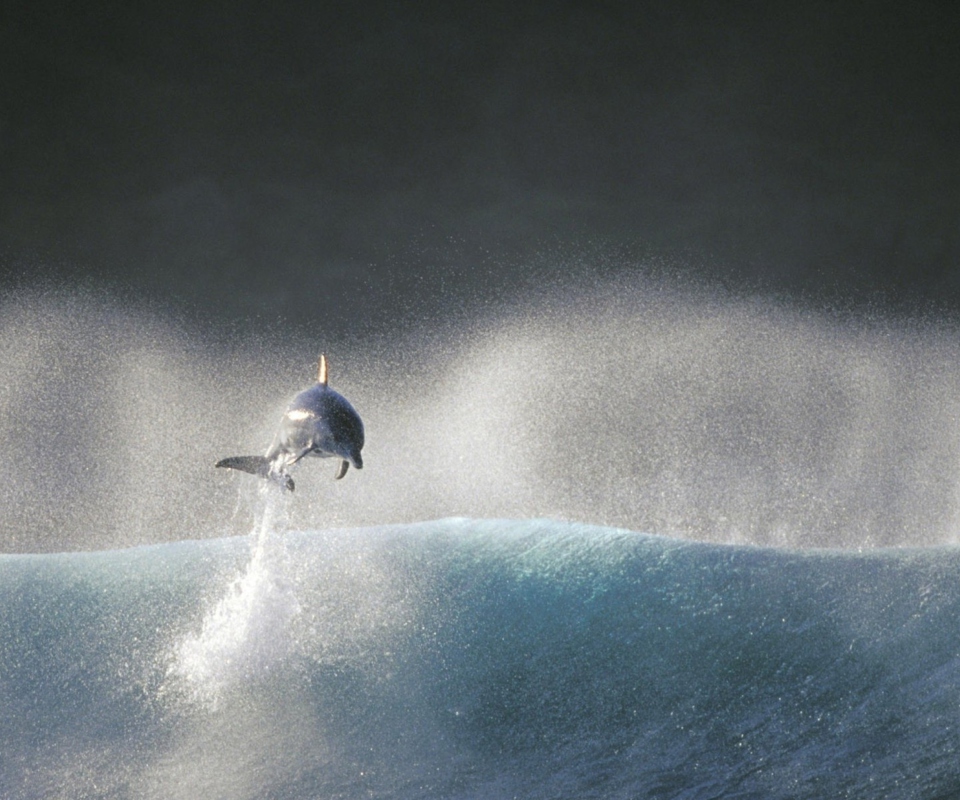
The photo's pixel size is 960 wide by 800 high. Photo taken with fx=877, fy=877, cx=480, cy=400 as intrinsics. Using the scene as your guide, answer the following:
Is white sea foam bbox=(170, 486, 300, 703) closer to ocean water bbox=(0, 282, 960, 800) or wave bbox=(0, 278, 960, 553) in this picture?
ocean water bbox=(0, 282, 960, 800)

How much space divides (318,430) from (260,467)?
2.02 feet

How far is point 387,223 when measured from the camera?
12234 mm

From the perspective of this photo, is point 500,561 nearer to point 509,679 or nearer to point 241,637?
point 241,637

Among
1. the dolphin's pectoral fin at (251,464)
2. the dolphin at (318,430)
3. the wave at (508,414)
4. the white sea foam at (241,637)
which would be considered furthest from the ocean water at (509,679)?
the wave at (508,414)

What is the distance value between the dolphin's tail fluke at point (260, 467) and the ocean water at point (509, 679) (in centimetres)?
104

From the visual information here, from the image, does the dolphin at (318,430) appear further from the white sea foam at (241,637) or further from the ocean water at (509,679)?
the ocean water at (509,679)

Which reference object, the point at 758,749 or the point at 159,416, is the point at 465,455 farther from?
the point at 758,749

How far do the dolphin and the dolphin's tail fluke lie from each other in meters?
Result: 0.05

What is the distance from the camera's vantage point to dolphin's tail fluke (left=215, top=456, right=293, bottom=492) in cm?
474

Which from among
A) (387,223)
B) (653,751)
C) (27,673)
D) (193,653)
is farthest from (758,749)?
(387,223)

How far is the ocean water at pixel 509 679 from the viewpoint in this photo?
141 inches

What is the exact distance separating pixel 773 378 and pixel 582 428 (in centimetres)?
259

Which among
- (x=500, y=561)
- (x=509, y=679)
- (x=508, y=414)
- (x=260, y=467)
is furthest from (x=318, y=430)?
(x=508, y=414)

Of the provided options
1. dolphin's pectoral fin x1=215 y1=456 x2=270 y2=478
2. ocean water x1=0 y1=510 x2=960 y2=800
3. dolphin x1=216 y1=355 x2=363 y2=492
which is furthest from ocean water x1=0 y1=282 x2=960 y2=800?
dolphin x1=216 y1=355 x2=363 y2=492
